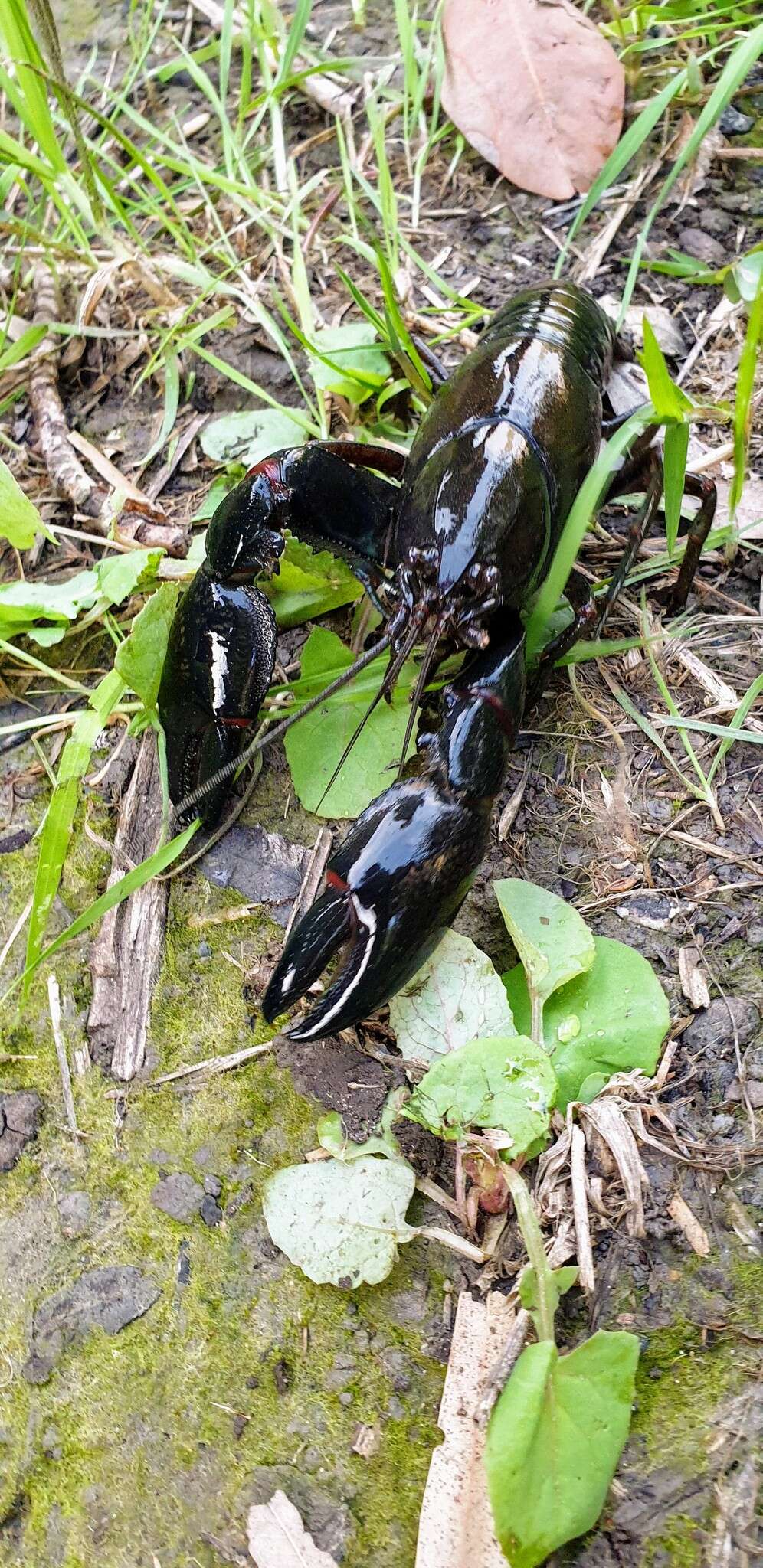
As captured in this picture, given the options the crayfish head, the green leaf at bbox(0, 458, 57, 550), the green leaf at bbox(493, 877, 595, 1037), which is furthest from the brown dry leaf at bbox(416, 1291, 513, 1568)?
the green leaf at bbox(0, 458, 57, 550)

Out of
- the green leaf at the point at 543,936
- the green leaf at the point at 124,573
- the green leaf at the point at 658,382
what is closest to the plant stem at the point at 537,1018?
the green leaf at the point at 543,936

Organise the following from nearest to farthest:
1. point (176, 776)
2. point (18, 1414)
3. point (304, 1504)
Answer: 1. point (304, 1504)
2. point (18, 1414)
3. point (176, 776)

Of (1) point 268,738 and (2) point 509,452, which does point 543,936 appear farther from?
(2) point 509,452

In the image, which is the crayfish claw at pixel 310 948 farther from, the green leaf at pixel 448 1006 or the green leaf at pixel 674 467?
the green leaf at pixel 674 467

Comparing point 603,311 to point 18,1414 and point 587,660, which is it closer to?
point 587,660

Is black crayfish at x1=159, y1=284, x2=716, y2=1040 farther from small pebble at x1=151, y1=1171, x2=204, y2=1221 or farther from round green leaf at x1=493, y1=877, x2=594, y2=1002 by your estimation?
small pebble at x1=151, y1=1171, x2=204, y2=1221

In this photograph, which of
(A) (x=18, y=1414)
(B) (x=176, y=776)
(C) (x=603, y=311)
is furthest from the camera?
(C) (x=603, y=311)

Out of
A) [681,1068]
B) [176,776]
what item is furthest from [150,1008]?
[681,1068]
